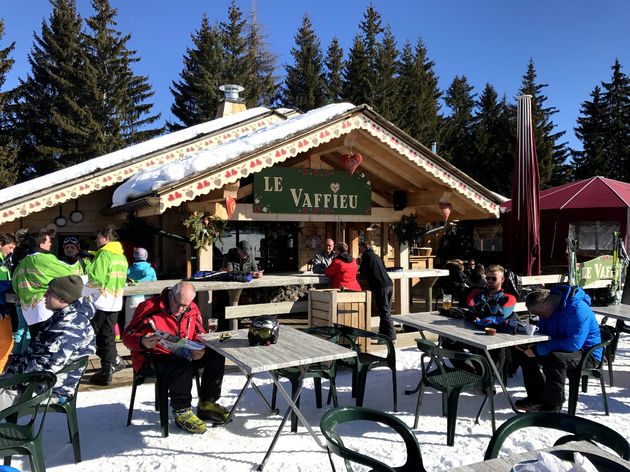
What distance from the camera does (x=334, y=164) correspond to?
9.05m

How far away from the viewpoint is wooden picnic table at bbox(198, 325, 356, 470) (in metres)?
3.56

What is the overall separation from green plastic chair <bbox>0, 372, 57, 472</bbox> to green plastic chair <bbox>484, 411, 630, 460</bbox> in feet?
8.79

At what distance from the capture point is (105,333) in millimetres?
5727

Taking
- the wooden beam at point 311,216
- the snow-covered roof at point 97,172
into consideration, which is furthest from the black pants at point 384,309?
the snow-covered roof at point 97,172

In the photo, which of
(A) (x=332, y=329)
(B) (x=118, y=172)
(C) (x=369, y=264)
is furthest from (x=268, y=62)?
(A) (x=332, y=329)

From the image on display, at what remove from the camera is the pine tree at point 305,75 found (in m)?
31.8

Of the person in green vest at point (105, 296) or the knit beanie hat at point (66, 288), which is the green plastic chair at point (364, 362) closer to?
the knit beanie hat at point (66, 288)

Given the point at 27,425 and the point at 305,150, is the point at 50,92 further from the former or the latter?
the point at 27,425

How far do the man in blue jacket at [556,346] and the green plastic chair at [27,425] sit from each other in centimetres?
418

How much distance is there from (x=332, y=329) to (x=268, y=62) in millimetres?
33644

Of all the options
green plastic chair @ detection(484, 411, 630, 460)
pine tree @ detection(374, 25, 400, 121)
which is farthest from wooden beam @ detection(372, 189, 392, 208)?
pine tree @ detection(374, 25, 400, 121)

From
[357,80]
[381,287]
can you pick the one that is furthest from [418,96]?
[381,287]

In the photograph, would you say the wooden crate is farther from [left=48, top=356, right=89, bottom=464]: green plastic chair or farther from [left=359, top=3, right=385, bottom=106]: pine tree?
[left=359, top=3, right=385, bottom=106]: pine tree

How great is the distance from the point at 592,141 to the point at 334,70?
59.6 ft
